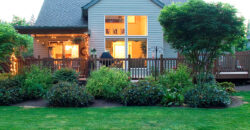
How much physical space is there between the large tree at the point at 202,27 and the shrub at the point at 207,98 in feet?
5.86

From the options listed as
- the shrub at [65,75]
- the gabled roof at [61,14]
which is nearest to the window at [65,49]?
the gabled roof at [61,14]

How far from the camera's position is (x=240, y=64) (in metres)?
12.0

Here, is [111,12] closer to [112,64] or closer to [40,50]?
[112,64]

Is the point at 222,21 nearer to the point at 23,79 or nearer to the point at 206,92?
the point at 206,92

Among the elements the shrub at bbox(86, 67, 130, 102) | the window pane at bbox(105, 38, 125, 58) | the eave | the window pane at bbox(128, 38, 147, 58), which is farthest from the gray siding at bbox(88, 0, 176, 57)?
the shrub at bbox(86, 67, 130, 102)

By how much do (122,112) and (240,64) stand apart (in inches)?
328

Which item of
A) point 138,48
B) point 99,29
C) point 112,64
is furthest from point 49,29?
point 138,48

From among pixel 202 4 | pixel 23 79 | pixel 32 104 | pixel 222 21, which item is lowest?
pixel 32 104

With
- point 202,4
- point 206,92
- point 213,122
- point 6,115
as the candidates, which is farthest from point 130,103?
point 202,4

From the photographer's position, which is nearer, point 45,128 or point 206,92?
point 45,128

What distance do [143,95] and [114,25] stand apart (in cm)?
808

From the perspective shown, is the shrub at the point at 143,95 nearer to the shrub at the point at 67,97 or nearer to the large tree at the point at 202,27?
the shrub at the point at 67,97

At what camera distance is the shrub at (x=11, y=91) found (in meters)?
7.93

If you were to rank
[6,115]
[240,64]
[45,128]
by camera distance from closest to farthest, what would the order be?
[45,128] < [6,115] < [240,64]
